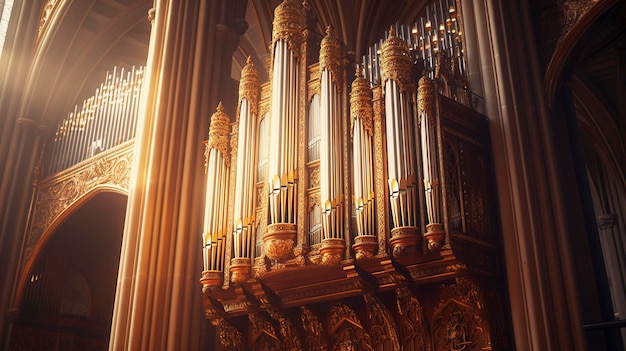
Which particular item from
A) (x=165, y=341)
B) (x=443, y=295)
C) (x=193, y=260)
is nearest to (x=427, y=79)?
(x=443, y=295)

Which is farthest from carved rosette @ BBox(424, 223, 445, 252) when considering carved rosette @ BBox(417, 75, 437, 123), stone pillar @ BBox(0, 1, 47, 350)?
stone pillar @ BBox(0, 1, 47, 350)

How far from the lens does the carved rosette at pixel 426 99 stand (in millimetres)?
8164

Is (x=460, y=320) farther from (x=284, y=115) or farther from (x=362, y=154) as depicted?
(x=284, y=115)

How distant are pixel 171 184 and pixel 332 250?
3520 millimetres

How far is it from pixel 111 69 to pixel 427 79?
13442mm

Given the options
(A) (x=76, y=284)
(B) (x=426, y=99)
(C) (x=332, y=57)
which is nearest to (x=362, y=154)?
(B) (x=426, y=99)

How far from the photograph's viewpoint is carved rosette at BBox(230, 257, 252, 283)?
884 cm

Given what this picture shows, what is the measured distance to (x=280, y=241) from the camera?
8352mm

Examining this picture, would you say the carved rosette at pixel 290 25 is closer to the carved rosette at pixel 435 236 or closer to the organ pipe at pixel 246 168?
the organ pipe at pixel 246 168

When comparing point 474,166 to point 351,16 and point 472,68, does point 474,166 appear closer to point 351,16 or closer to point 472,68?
point 472,68

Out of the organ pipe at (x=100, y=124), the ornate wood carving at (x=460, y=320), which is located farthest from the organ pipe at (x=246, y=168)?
the organ pipe at (x=100, y=124)

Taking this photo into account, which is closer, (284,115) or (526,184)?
(526,184)

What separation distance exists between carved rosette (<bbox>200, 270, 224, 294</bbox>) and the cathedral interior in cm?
2

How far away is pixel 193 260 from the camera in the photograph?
10141 mm
